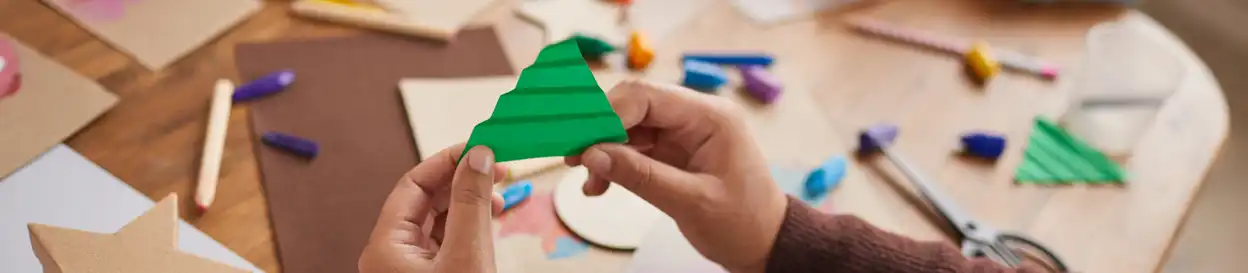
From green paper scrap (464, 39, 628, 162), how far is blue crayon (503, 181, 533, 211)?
0.15 meters

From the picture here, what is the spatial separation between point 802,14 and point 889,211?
29 centimetres

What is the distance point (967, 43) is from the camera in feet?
3.16

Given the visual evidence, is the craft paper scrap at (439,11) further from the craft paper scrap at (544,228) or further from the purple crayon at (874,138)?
the purple crayon at (874,138)

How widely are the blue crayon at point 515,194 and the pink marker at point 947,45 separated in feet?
1.42

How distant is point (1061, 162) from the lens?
2.69 ft

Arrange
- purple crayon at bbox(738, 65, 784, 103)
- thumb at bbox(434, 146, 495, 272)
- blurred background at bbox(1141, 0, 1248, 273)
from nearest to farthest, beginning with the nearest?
thumb at bbox(434, 146, 495, 272), purple crayon at bbox(738, 65, 784, 103), blurred background at bbox(1141, 0, 1248, 273)

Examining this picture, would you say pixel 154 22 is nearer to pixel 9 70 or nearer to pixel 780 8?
pixel 9 70

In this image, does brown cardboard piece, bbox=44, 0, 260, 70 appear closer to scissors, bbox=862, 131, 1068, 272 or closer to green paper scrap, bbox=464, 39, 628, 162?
green paper scrap, bbox=464, 39, 628, 162

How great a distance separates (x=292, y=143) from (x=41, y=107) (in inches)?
7.8

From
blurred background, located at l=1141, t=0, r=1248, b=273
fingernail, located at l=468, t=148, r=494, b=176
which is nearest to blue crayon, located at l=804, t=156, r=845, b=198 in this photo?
fingernail, located at l=468, t=148, r=494, b=176

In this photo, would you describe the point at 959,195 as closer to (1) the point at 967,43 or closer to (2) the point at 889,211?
(2) the point at 889,211

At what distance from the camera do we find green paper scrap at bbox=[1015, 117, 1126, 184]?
802 millimetres

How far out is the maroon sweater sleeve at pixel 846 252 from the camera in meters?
0.66

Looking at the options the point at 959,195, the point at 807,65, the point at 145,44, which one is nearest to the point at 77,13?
the point at 145,44
